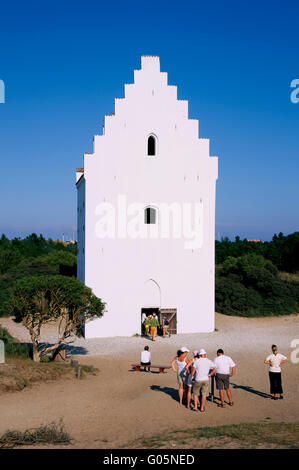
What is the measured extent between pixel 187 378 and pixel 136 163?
15021mm

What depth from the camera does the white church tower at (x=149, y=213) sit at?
2448 centimetres

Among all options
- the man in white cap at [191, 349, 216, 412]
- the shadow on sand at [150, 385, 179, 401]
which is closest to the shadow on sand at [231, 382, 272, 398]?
the shadow on sand at [150, 385, 179, 401]

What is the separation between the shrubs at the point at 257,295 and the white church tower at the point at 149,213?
6.24 m

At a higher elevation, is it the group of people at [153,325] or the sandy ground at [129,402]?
the group of people at [153,325]

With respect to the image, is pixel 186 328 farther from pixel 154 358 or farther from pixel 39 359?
pixel 39 359

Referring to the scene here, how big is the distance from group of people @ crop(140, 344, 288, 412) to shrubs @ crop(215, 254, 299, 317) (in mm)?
17880

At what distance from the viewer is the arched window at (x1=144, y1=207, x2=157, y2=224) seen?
25.3 metres

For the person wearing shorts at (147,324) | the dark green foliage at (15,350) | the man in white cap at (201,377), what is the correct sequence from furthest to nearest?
the person wearing shorts at (147,324) → the dark green foliage at (15,350) → the man in white cap at (201,377)

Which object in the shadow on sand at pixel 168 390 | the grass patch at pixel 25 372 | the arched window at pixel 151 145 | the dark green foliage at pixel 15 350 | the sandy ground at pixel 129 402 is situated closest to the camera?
the sandy ground at pixel 129 402

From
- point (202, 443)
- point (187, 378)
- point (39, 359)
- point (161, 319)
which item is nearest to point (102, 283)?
point (161, 319)

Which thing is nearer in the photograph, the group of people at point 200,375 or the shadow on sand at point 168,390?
the group of people at point 200,375

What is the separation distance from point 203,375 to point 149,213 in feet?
48.3

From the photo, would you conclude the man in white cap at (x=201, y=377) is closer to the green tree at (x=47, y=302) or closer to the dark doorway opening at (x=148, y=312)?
the green tree at (x=47, y=302)

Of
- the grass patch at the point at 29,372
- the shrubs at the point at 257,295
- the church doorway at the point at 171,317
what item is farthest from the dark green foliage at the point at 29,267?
the grass patch at the point at 29,372
